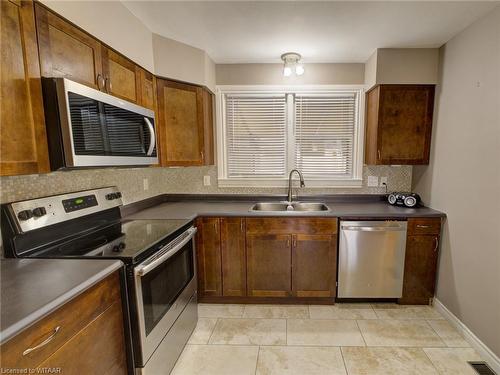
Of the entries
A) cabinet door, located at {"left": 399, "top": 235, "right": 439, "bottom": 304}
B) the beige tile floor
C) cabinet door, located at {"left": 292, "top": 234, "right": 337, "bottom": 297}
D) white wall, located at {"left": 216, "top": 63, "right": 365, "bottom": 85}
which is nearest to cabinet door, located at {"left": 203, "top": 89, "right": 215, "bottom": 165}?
white wall, located at {"left": 216, "top": 63, "right": 365, "bottom": 85}

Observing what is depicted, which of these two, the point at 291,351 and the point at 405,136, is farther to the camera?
the point at 405,136

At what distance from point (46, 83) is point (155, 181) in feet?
5.46

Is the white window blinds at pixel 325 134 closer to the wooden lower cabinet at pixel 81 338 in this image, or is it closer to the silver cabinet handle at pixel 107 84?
the silver cabinet handle at pixel 107 84

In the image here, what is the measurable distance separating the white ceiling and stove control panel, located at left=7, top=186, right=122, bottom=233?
4.40 feet

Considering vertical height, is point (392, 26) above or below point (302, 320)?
above

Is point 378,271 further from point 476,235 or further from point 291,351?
point 291,351

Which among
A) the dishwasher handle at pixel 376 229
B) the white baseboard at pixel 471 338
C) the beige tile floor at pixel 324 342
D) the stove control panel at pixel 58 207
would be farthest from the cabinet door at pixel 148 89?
the white baseboard at pixel 471 338

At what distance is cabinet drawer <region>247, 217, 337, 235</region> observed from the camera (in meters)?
2.25

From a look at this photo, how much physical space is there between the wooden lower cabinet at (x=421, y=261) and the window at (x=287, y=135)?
79 centimetres

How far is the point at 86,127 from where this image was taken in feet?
4.06

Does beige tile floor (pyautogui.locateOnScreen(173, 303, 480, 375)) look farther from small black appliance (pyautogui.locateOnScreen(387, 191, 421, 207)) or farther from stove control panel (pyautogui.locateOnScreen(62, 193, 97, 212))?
stove control panel (pyautogui.locateOnScreen(62, 193, 97, 212))

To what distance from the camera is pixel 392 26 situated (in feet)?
6.27

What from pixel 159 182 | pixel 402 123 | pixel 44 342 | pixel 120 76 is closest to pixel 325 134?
pixel 402 123

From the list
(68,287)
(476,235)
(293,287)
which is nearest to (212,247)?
(293,287)
